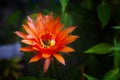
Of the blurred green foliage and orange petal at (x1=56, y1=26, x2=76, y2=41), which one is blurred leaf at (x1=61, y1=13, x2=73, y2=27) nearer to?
the blurred green foliage

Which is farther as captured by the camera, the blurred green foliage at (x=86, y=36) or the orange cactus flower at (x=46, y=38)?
the blurred green foliage at (x=86, y=36)

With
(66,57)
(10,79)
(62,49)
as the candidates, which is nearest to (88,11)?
(66,57)

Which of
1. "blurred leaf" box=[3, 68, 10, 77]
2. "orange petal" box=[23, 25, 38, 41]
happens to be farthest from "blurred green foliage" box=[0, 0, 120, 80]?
"blurred leaf" box=[3, 68, 10, 77]

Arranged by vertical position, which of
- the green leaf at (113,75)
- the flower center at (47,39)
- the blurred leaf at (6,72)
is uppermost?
the flower center at (47,39)

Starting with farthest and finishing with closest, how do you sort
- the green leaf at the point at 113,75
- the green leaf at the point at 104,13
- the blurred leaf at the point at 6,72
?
the blurred leaf at the point at 6,72
the green leaf at the point at 104,13
the green leaf at the point at 113,75

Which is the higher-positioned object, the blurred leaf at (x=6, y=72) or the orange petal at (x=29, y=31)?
the orange petal at (x=29, y=31)

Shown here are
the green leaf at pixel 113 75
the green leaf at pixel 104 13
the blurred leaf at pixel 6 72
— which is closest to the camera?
the green leaf at pixel 113 75

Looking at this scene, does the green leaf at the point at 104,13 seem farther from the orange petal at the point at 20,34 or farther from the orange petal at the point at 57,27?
the orange petal at the point at 20,34

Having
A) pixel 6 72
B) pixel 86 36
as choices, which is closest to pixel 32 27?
pixel 86 36

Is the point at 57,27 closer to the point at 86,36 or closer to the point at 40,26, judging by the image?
the point at 40,26

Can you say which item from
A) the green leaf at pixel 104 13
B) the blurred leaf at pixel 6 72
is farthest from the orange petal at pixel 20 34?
the blurred leaf at pixel 6 72
